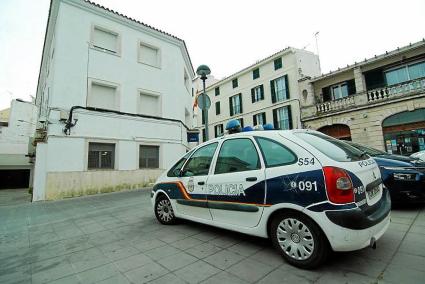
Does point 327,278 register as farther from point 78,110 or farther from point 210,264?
point 78,110

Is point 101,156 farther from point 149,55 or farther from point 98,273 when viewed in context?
point 98,273

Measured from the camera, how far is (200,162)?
371cm

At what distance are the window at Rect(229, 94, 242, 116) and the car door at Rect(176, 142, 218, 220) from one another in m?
22.5

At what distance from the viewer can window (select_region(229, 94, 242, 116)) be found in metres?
25.9

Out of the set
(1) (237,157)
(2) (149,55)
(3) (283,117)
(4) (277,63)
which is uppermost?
(4) (277,63)

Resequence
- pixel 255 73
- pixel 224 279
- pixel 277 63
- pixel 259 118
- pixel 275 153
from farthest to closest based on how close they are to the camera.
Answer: pixel 255 73 → pixel 259 118 → pixel 277 63 → pixel 275 153 → pixel 224 279

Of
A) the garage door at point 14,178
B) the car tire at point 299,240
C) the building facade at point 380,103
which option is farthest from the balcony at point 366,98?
the garage door at point 14,178

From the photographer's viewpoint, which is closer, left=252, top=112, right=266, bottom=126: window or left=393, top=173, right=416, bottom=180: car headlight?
left=393, top=173, right=416, bottom=180: car headlight

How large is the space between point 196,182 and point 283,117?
61.7ft

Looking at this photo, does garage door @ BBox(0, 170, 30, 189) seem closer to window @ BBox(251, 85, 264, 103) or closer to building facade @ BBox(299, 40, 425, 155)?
window @ BBox(251, 85, 264, 103)

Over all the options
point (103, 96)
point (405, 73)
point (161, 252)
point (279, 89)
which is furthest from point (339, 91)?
point (161, 252)

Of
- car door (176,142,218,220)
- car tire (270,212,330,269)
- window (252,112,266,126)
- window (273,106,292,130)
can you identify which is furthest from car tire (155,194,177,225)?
window (252,112,266,126)

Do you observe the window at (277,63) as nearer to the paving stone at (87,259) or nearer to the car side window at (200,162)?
the car side window at (200,162)

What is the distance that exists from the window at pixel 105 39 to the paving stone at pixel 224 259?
37.9 ft
